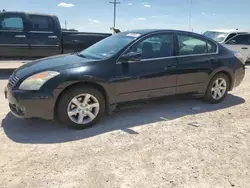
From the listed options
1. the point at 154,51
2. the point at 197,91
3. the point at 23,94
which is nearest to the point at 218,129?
the point at 197,91

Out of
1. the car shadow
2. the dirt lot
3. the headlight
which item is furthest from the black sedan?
the dirt lot

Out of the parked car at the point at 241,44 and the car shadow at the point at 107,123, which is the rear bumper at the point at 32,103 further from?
the parked car at the point at 241,44

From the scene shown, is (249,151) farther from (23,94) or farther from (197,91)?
(23,94)

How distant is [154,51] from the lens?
457cm

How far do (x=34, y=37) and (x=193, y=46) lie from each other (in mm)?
5383

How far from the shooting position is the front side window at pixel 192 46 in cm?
485

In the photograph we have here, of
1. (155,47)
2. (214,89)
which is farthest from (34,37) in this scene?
(214,89)

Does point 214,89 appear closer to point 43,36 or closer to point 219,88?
point 219,88

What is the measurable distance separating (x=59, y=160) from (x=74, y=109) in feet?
3.18

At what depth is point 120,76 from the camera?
13.5ft

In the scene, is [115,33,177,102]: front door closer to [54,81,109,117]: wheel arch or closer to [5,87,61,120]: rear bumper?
[54,81,109,117]: wheel arch

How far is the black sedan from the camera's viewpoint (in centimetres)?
367

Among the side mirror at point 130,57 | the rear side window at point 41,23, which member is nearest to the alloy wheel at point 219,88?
the side mirror at point 130,57

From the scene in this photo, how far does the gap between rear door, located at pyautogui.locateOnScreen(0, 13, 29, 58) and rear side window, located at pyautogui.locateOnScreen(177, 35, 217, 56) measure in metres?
5.42
